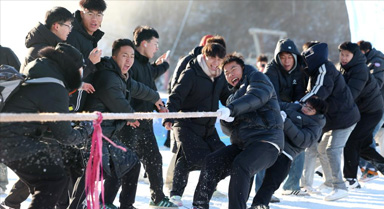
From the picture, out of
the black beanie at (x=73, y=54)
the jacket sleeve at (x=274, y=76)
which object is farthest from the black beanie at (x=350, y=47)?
the black beanie at (x=73, y=54)

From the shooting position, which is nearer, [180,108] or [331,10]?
[180,108]

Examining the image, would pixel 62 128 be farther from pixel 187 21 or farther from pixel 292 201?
pixel 187 21

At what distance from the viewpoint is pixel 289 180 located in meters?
6.23

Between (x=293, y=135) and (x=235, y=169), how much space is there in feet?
3.16

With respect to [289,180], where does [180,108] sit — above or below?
above

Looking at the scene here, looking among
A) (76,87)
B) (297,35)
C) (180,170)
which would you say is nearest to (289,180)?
(180,170)

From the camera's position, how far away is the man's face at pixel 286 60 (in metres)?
5.76

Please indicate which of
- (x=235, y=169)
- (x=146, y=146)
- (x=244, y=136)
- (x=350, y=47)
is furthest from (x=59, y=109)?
(x=350, y=47)

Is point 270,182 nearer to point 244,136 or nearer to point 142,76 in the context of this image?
point 244,136

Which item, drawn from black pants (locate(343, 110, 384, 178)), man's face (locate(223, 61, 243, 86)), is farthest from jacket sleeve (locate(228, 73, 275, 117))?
black pants (locate(343, 110, 384, 178))

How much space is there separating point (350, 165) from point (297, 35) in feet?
75.1

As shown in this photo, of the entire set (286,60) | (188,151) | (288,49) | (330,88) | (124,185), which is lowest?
(124,185)

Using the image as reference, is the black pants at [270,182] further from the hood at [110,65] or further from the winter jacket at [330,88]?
the hood at [110,65]

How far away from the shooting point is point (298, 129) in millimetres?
5113
